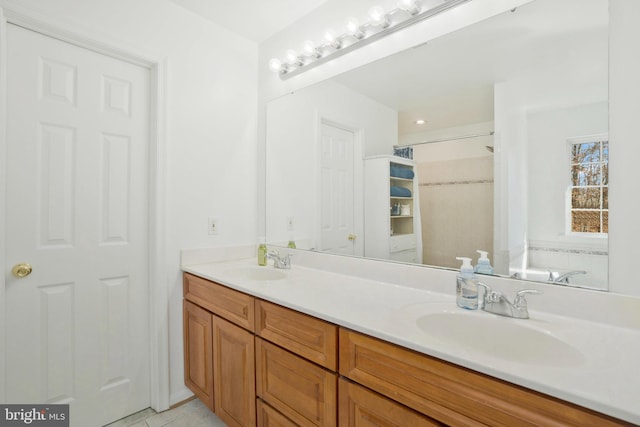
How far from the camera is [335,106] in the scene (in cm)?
185

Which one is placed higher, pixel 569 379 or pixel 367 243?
pixel 367 243

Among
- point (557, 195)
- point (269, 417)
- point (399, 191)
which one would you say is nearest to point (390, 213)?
point (399, 191)

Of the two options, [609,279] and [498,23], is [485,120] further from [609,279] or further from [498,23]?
[609,279]

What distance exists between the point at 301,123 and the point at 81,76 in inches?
46.9

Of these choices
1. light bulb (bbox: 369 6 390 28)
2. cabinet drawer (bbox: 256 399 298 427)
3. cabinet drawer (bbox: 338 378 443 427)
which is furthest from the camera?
light bulb (bbox: 369 6 390 28)

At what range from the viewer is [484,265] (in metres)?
1.24

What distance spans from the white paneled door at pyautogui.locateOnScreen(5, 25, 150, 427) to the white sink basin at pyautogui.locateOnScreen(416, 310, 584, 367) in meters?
1.63

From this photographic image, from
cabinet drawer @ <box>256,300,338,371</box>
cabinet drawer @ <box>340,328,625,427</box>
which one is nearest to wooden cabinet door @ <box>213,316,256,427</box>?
cabinet drawer @ <box>256,300,338,371</box>

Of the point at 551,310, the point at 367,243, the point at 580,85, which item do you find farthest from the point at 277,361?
the point at 580,85

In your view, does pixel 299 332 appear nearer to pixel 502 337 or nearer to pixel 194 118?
pixel 502 337

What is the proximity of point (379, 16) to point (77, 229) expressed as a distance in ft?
6.08

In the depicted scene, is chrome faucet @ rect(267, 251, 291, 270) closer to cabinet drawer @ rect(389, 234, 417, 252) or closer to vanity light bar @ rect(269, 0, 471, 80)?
cabinet drawer @ rect(389, 234, 417, 252)

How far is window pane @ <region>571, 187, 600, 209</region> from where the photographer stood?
1.05 m

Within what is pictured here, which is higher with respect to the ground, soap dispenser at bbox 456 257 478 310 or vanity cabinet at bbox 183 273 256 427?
soap dispenser at bbox 456 257 478 310
